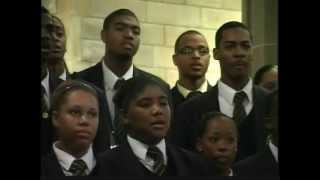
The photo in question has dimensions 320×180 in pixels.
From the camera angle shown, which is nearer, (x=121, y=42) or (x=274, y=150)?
(x=121, y=42)

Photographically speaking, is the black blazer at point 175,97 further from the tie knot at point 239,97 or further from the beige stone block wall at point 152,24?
the tie knot at point 239,97

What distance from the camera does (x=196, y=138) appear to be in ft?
18.6

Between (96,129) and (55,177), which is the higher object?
(96,129)

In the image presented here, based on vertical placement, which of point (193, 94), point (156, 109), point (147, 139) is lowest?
point (147, 139)

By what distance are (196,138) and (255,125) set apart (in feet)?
1.67

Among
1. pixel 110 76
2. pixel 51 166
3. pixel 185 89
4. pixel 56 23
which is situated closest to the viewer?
pixel 51 166

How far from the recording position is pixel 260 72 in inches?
229

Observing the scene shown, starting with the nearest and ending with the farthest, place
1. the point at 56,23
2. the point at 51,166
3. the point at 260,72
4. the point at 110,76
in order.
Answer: the point at 51,166
the point at 56,23
the point at 110,76
the point at 260,72

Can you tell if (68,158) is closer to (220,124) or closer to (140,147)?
(140,147)

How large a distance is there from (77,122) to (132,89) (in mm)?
493

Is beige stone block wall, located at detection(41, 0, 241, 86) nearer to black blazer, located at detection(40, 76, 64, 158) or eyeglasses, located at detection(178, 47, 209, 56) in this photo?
eyeglasses, located at detection(178, 47, 209, 56)

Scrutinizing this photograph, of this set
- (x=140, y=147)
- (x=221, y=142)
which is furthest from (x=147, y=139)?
(x=221, y=142)
